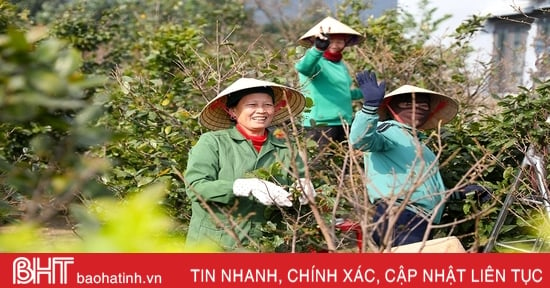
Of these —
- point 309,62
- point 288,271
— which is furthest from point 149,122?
point 288,271

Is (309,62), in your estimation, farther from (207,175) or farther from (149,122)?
(207,175)

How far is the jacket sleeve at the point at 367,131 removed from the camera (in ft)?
12.8

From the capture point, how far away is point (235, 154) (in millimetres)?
3818

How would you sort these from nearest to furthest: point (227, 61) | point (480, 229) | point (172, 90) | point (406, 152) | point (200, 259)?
point (200, 259)
point (406, 152)
point (480, 229)
point (172, 90)
point (227, 61)

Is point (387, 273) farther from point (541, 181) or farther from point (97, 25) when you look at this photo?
point (97, 25)

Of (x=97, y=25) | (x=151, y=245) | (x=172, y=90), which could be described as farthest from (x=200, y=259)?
(x=97, y=25)

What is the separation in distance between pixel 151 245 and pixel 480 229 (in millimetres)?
3306

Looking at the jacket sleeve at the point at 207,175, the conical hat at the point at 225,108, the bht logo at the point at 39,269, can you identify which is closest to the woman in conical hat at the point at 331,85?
the conical hat at the point at 225,108

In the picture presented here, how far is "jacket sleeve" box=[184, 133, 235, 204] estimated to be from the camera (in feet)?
11.7

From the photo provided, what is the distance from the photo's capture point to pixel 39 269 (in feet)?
6.88

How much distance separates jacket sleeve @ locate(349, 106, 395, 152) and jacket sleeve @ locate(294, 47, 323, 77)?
5.07ft

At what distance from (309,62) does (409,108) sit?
1.29m

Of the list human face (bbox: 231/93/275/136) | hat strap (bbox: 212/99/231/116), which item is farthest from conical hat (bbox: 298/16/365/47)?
human face (bbox: 231/93/275/136)

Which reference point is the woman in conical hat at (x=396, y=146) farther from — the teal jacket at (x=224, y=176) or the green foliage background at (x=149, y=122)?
the teal jacket at (x=224, y=176)
